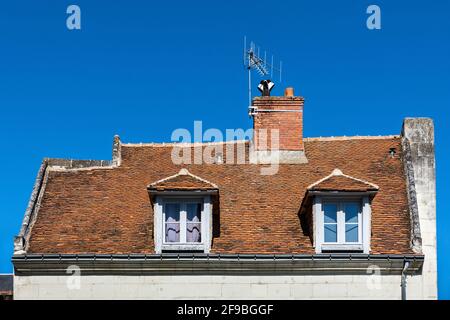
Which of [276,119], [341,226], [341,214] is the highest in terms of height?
[276,119]

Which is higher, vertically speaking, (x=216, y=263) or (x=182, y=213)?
(x=182, y=213)

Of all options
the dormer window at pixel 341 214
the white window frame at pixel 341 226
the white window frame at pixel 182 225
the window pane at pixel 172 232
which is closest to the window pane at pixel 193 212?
the white window frame at pixel 182 225

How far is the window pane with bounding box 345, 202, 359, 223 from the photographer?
27812mm

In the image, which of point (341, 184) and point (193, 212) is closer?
point (341, 184)

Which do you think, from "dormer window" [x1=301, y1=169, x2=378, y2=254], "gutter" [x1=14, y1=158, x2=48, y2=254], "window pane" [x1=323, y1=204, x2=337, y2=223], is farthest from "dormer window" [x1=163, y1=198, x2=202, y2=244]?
"gutter" [x1=14, y1=158, x2=48, y2=254]

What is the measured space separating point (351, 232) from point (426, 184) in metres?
3.73

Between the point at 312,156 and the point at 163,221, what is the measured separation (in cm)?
605

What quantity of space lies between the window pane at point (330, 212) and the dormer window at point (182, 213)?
2901 mm

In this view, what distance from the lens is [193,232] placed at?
27.9 meters

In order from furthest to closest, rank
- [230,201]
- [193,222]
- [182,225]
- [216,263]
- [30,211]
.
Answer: [230,201] < [30,211] < [193,222] < [182,225] < [216,263]

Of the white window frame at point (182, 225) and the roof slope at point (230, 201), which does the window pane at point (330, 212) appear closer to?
the roof slope at point (230, 201)

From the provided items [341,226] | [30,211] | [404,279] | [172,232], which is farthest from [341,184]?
[30,211]

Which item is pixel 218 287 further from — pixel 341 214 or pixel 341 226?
pixel 341 214
